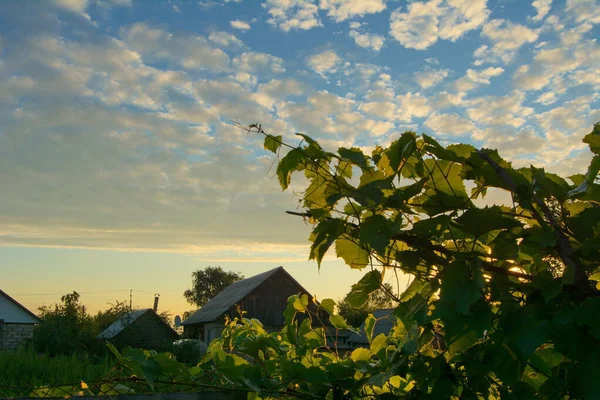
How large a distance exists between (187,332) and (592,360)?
50559 millimetres

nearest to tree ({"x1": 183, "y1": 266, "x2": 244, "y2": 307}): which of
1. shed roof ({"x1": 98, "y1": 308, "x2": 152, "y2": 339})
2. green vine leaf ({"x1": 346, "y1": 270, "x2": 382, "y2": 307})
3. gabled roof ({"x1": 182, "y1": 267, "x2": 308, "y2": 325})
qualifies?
gabled roof ({"x1": 182, "y1": 267, "x2": 308, "y2": 325})

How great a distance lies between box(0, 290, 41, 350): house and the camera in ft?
128

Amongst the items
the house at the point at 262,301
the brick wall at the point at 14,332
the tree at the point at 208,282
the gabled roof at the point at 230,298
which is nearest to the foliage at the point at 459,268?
the gabled roof at the point at 230,298

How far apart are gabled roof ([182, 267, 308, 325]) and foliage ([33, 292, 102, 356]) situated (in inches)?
464

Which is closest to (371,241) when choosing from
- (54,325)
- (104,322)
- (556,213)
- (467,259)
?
(467,259)

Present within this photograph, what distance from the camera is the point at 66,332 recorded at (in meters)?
24.1

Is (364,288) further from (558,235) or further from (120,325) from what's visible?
(120,325)

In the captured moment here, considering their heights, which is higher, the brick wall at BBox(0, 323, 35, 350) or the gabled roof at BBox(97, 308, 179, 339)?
the gabled roof at BBox(97, 308, 179, 339)

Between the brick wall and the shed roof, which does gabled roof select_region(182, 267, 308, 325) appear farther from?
the brick wall

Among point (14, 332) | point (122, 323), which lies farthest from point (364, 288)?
point (14, 332)

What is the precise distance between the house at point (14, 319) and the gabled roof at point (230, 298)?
11.8 m

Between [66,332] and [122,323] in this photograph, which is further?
[122,323]

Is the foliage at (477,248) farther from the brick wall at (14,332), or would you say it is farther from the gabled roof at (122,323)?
the brick wall at (14,332)

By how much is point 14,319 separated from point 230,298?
14989mm
